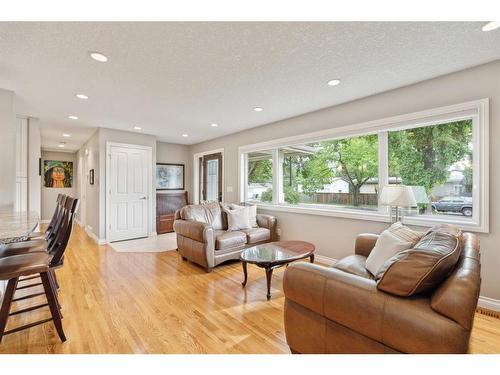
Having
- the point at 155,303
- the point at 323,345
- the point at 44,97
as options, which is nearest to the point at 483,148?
the point at 323,345

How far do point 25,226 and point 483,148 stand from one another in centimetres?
404

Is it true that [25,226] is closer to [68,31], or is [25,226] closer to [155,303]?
[155,303]

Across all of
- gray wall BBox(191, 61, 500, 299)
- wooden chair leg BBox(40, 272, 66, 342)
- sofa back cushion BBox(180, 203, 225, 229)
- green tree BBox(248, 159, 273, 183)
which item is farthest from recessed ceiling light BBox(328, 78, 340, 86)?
wooden chair leg BBox(40, 272, 66, 342)

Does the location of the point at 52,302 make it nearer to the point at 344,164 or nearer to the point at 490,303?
the point at 344,164

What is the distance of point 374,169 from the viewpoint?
3260 mm

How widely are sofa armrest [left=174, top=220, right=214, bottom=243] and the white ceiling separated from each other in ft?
5.70

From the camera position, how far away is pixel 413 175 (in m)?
2.90

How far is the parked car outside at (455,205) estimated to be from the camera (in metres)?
2.50

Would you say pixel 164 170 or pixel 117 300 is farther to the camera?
pixel 164 170

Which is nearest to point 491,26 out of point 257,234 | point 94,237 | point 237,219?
point 257,234

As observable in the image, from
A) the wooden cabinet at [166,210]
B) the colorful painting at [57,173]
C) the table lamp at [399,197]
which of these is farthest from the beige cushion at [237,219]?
the colorful painting at [57,173]

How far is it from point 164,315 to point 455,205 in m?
3.23

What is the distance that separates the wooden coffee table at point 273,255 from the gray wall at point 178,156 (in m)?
4.38

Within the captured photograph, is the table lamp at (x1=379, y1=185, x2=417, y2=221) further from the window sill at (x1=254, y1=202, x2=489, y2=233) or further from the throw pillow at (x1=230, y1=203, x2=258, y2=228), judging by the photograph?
the throw pillow at (x1=230, y1=203, x2=258, y2=228)
